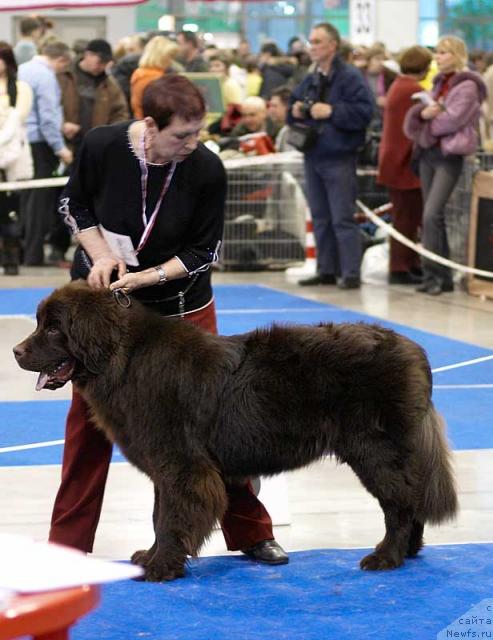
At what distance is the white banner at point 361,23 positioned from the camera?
2012 cm

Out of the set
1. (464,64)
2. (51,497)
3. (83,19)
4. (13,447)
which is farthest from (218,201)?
(83,19)

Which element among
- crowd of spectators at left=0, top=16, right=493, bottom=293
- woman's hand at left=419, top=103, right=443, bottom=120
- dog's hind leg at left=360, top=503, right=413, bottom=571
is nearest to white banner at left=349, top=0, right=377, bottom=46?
crowd of spectators at left=0, top=16, right=493, bottom=293

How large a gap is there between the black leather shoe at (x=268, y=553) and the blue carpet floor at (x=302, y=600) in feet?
0.14

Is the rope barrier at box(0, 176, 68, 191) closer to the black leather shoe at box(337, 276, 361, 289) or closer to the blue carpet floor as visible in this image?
the black leather shoe at box(337, 276, 361, 289)

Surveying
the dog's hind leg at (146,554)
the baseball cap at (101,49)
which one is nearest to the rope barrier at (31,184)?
the baseball cap at (101,49)

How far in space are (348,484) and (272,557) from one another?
124 centimetres

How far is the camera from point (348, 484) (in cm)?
571

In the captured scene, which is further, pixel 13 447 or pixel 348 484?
pixel 13 447

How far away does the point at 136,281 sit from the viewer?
14.1ft

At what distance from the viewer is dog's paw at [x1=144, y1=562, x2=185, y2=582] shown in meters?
4.27

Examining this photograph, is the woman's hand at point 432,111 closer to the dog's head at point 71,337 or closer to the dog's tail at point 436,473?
the dog's tail at point 436,473

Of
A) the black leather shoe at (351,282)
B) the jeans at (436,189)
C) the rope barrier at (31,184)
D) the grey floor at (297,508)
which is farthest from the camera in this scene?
the rope barrier at (31,184)

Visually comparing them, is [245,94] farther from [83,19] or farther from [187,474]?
[187,474]

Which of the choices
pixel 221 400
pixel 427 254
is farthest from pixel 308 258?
pixel 221 400
